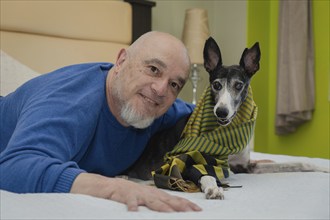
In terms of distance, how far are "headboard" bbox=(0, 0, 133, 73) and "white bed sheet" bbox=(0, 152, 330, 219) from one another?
1688 millimetres

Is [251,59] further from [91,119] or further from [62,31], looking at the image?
[62,31]

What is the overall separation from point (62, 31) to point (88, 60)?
267 millimetres

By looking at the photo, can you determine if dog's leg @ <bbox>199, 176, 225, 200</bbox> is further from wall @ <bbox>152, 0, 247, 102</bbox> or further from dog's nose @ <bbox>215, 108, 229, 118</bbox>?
wall @ <bbox>152, 0, 247, 102</bbox>

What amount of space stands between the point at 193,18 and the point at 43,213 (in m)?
3.02

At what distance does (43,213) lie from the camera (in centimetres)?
96

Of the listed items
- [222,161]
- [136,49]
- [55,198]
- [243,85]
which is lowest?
[222,161]

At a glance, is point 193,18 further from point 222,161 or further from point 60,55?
point 222,161

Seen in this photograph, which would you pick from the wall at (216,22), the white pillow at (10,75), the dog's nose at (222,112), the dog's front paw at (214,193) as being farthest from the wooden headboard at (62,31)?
the dog's front paw at (214,193)

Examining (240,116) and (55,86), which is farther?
(240,116)

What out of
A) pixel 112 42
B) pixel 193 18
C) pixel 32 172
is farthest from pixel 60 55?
pixel 32 172

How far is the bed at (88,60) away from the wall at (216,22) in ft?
1.95

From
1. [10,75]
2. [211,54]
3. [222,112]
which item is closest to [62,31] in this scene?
[10,75]

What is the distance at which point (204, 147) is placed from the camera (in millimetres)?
1698

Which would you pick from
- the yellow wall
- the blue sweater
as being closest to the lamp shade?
the yellow wall
